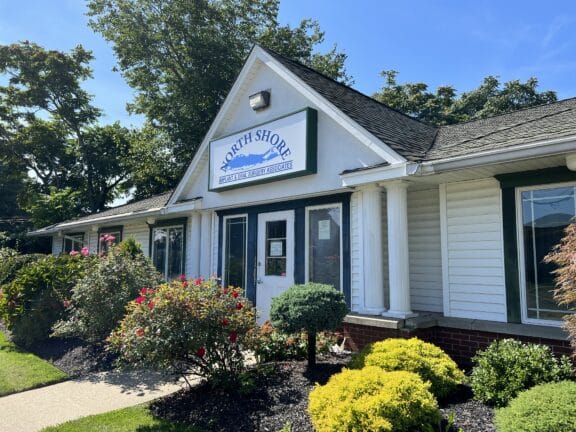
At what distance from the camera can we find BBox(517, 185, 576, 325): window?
568cm

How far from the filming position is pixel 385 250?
7.55 m

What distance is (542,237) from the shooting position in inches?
230

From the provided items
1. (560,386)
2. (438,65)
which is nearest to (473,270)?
(560,386)

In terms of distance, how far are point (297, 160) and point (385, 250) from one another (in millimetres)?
2350

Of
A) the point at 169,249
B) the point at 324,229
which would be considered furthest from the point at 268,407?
the point at 169,249

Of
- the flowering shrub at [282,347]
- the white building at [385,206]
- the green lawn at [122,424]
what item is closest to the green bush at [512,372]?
the white building at [385,206]

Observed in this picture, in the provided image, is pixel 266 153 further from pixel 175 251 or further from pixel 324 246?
pixel 175 251

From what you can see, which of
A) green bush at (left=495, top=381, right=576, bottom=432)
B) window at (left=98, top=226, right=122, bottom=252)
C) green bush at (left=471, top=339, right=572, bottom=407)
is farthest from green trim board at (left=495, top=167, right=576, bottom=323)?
window at (left=98, top=226, right=122, bottom=252)

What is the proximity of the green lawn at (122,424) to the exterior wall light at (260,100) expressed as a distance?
640 centimetres

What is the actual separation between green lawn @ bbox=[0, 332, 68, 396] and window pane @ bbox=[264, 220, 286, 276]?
4.15m

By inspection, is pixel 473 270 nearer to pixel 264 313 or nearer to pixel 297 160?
pixel 297 160

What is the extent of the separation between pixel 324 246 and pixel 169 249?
6309 mm

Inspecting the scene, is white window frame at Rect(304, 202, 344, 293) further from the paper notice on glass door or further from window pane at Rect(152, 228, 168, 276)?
window pane at Rect(152, 228, 168, 276)

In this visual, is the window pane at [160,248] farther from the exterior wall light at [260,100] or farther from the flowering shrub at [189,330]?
the flowering shrub at [189,330]
